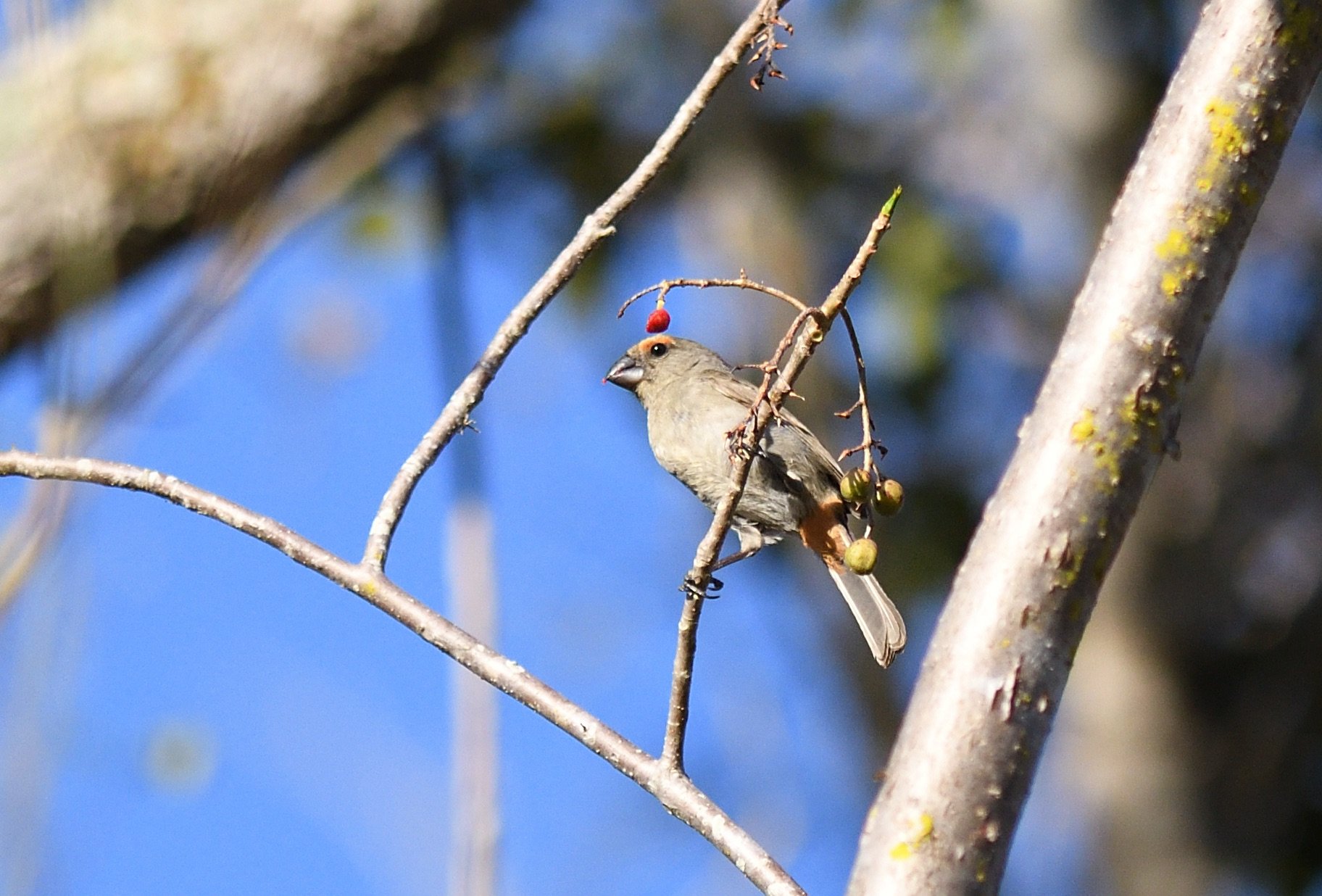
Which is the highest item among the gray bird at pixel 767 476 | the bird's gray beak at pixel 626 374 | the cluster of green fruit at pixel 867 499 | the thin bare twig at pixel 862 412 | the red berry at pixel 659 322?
the bird's gray beak at pixel 626 374

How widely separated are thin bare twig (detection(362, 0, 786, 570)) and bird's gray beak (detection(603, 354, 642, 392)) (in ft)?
7.35

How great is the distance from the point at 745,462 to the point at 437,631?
1.60 ft

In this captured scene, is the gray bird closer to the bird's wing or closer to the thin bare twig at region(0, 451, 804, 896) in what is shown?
the bird's wing

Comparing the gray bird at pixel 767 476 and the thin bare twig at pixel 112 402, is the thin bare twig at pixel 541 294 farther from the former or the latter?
the gray bird at pixel 767 476

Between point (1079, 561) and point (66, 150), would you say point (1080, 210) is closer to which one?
point (66, 150)

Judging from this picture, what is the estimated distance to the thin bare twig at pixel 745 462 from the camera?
1635 mm

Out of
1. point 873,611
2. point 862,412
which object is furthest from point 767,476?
point 862,412

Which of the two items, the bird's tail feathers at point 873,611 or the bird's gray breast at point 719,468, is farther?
the bird's gray breast at point 719,468

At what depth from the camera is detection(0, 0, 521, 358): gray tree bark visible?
5.09m

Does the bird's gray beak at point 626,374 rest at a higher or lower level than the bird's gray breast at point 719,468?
higher

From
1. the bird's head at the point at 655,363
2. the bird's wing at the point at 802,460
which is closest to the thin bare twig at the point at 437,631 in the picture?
the bird's wing at the point at 802,460

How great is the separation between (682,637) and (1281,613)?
244 inches

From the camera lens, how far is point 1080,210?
23.5ft

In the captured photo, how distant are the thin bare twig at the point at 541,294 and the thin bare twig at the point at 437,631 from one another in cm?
8
